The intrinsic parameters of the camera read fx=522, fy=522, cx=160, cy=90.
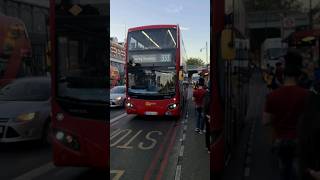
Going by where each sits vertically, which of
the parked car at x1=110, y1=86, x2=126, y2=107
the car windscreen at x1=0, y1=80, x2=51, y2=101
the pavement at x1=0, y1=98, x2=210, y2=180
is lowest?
the pavement at x1=0, y1=98, x2=210, y2=180

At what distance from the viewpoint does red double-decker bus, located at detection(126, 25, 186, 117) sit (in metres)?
4.58

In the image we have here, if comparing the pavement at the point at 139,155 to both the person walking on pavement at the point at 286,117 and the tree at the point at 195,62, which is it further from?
the person walking on pavement at the point at 286,117

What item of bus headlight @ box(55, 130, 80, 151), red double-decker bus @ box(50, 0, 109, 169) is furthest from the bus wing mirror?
bus headlight @ box(55, 130, 80, 151)

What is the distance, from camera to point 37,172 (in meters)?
4.33

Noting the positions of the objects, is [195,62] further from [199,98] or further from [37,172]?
[37,172]

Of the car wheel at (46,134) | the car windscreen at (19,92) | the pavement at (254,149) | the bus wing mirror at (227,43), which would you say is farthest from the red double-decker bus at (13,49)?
the pavement at (254,149)

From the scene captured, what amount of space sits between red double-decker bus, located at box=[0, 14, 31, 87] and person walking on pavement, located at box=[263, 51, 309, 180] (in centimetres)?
214

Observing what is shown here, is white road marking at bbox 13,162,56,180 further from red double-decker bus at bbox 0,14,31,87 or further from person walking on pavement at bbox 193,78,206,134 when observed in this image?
person walking on pavement at bbox 193,78,206,134

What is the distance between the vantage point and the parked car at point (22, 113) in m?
4.27

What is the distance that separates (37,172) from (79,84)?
850 mm

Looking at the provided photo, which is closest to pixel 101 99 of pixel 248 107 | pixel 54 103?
pixel 54 103

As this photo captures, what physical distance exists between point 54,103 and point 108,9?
1002 mm

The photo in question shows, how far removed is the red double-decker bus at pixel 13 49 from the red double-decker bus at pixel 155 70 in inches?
34.6

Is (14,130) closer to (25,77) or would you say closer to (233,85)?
(25,77)
